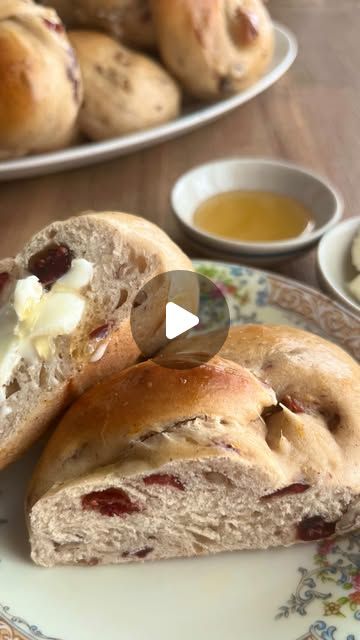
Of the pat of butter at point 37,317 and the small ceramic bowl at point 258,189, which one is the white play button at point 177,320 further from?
the small ceramic bowl at point 258,189

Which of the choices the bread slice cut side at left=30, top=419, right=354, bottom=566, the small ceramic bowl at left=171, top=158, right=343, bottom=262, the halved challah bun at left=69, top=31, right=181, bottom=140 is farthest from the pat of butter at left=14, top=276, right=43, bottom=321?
the halved challah bun at left=69, top=31, right=181, bottom=140

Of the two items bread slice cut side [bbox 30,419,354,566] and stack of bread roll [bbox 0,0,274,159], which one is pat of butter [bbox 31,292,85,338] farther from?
stack of bread roll [bbox 0,0,274,159]

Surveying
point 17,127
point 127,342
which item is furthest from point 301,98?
point 127,342

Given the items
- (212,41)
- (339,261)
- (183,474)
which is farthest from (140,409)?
(212,41)

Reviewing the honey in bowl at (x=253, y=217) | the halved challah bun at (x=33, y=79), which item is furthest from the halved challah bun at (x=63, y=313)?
the halved challah bun at (x=33, y=79)

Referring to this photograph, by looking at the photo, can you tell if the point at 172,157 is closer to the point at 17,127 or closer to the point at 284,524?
the point at 17,127

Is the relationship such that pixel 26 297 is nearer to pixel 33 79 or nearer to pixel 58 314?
pixel 58 314
